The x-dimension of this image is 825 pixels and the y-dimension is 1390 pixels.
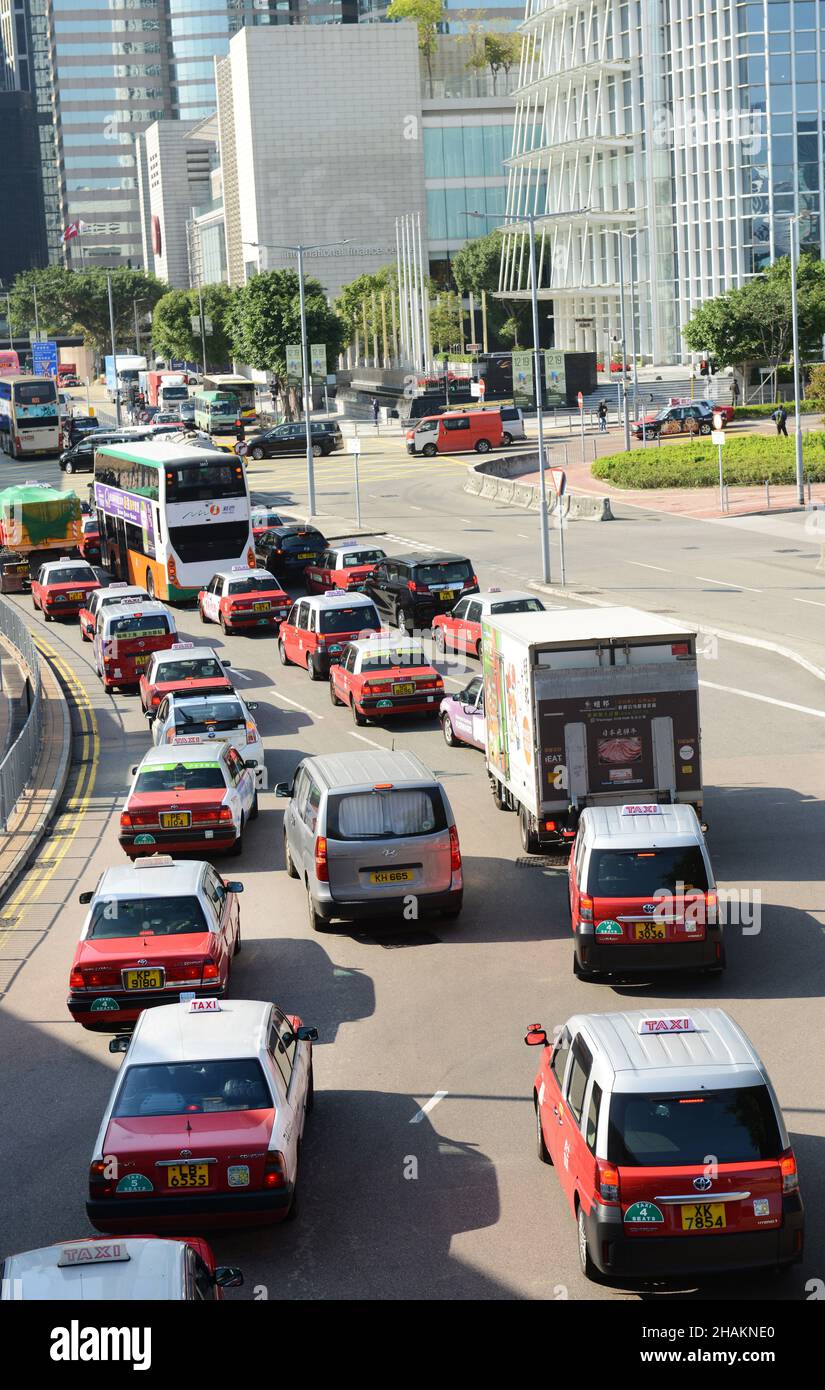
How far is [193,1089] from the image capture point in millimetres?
12008

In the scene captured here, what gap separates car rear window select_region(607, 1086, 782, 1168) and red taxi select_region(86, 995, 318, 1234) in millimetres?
2386

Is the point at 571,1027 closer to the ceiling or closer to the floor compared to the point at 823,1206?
closer to the ceiling

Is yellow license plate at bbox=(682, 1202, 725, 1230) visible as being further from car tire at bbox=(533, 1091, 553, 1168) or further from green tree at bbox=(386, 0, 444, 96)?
green tree at bbox=(386, 0, 444, 96)

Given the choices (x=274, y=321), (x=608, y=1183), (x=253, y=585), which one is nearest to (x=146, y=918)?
(x=608, y=1183)

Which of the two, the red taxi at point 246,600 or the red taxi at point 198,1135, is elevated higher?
the red taxi at point 246,600

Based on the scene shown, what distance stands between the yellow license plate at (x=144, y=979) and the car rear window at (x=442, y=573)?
22.8 metres

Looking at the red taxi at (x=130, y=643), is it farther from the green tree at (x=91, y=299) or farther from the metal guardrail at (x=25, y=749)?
the green tree at (x=91, y=299)

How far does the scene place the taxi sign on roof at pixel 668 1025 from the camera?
1136cm

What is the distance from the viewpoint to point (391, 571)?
3928 cm

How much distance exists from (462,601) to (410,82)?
126 meters

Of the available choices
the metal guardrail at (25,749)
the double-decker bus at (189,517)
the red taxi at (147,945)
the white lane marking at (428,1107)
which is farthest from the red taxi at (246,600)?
the white lane marking at (428,1107)

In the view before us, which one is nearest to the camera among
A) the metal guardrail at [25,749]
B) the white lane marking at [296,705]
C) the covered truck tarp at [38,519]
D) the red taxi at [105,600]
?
the metal guardrail at [25,749]
